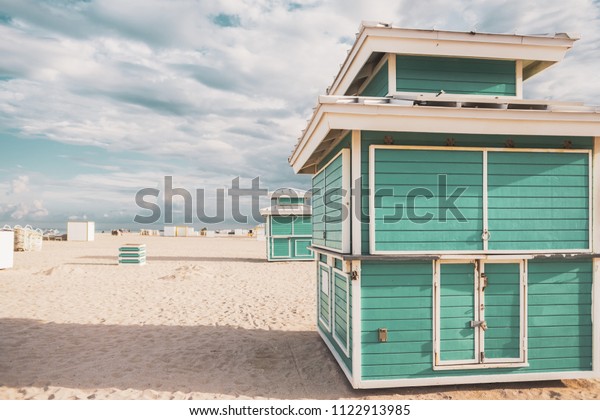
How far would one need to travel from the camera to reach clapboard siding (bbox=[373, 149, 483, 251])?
5.78 m

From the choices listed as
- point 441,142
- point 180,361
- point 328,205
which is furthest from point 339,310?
point 441,142

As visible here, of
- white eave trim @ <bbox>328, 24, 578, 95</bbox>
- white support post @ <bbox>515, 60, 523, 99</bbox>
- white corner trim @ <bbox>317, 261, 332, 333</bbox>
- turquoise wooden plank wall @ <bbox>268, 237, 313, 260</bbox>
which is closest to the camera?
white eave trim @ <bbox>328, 24, 578, 95</bbox>

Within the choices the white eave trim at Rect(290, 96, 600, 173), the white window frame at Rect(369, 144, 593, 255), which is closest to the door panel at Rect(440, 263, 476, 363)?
the white window frame at Rect(369, 144, 593, 255)

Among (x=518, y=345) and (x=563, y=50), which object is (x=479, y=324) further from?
(x=563, y=50)

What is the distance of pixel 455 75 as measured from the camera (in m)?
6.88

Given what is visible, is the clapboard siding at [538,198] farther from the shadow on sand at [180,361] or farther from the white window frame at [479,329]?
the shadow on sand at [180,361]

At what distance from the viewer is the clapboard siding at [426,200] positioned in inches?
227

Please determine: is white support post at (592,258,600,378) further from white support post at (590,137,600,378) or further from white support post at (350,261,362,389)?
white support post at (350,261,362,389)

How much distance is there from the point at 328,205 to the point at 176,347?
4.39m

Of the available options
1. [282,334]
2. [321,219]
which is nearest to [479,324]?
[321,219]

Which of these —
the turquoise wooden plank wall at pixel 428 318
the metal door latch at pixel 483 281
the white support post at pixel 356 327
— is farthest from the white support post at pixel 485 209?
the white support post at pixel 356 327

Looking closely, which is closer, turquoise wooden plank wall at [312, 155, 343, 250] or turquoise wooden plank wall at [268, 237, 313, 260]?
turquoise wooden plank wall at [312, 155, 343, 250]

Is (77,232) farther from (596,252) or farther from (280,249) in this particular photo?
(596,252)

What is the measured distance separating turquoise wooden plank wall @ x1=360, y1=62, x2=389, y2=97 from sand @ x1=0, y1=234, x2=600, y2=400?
4994 mm
